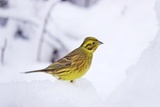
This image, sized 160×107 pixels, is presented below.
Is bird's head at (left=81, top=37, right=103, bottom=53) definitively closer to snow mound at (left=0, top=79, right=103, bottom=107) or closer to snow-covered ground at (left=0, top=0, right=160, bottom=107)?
snow-covered ground at (left=0, top=0, right=160, bottom=107)

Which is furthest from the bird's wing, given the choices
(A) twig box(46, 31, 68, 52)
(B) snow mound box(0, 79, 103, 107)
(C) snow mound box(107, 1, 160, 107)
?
(A) twig box(46, 31, 68, 52)

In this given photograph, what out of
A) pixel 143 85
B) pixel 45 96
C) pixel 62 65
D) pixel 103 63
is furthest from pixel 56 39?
pixel 45 96

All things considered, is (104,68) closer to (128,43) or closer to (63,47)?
(128,43)

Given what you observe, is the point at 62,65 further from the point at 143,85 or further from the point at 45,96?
the point at 45,96

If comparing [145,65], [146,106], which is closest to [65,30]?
[145,65]

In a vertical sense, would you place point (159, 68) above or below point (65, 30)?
above

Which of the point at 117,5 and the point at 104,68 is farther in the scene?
the point at 117,5
